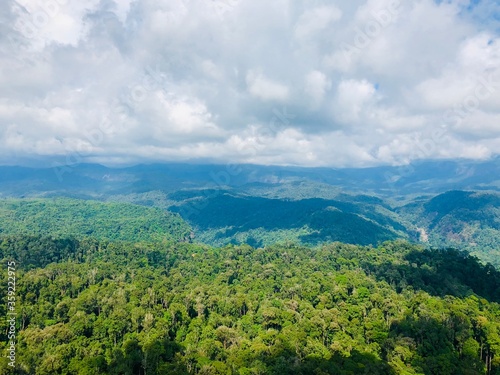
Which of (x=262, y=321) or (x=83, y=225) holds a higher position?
(x=262, y=321)

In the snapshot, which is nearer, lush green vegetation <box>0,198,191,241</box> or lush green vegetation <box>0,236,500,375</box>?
lush green vegetation <box>0,236,500,375</box>

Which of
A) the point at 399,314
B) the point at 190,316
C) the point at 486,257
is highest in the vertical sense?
the point at 399,314

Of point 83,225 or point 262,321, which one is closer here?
point 262,321

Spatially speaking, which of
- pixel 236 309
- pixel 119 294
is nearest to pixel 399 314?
pixel 236 309

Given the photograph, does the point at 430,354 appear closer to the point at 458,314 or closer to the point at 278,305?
the point at 458,314

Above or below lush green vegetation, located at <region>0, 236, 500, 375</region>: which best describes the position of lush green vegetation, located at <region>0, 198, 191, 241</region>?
below

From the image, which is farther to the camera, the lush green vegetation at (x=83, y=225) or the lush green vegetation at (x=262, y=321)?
the lush green vegetation at (x=83, y=225)

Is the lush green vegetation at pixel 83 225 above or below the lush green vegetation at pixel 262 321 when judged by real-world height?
below

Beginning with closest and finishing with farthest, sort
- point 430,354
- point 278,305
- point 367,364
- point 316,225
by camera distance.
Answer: point 367,364 < point 430,354 < point 278,305 < point 316,225
